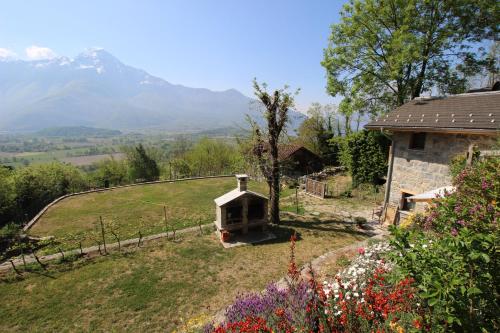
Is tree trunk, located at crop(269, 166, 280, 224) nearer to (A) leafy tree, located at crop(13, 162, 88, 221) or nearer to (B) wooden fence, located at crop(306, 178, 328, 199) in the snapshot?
(B) wooden fence, located at crop(306, 178, 328, 199)

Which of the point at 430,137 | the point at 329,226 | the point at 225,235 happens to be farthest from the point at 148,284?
the point at 430,137

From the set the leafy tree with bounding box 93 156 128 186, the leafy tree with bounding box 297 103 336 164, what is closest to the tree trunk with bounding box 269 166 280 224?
the leafy tree with bounding box 297 103 336 164

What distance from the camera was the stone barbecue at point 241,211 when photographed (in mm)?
11570

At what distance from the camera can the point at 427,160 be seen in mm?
11727

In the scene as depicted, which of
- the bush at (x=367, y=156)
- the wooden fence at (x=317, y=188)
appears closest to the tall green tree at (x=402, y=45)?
the bush at (x=367, y=156)

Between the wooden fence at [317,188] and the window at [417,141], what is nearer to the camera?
the window at [417,141]

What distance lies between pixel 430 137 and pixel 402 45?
624 centimetres

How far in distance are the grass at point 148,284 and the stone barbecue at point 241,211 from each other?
106 centimetres

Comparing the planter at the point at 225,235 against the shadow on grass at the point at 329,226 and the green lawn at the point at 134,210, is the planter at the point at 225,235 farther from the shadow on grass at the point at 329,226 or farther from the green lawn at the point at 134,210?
the shadow on grass at the point at 329,226

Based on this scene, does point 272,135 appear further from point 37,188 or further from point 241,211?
point 37,188

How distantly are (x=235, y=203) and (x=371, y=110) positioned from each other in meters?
13.2

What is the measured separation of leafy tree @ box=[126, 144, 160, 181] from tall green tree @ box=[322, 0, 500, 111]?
94.1 ft

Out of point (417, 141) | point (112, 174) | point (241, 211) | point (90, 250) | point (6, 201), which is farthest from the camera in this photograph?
point (112, 174)

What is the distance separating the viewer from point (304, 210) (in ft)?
51.3
